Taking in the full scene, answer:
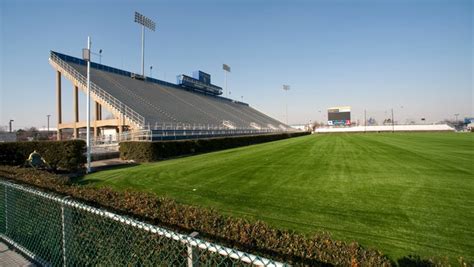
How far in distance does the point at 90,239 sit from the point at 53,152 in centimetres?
1514

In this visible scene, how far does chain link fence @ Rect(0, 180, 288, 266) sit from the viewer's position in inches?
89.4

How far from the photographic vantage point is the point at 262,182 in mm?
10227

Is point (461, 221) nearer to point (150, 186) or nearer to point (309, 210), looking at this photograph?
point (309, 210)

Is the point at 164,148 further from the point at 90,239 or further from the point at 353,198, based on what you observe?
the point at 90,239

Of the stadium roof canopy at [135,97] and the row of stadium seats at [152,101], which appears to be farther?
the row of stadium seats at [152,101]

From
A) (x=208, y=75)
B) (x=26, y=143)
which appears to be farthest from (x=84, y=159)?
(x=208, y=75)

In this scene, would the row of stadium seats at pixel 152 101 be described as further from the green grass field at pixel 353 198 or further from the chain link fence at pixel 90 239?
the chain link fence at pixel 90 239

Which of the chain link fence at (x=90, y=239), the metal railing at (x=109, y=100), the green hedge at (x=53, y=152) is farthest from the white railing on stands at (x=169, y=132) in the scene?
the chain link fence at (x=90, y=239)

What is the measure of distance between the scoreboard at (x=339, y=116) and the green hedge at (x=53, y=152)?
127977mm

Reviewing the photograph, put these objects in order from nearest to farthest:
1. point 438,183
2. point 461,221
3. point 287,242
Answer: point 287,242, point 461,221, point 438,183

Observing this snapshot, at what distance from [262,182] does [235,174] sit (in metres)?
1.98

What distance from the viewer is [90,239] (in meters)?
3.30

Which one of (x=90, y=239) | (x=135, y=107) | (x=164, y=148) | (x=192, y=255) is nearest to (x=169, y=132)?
(x=135, y=107)

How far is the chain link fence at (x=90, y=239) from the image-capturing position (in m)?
2.27
